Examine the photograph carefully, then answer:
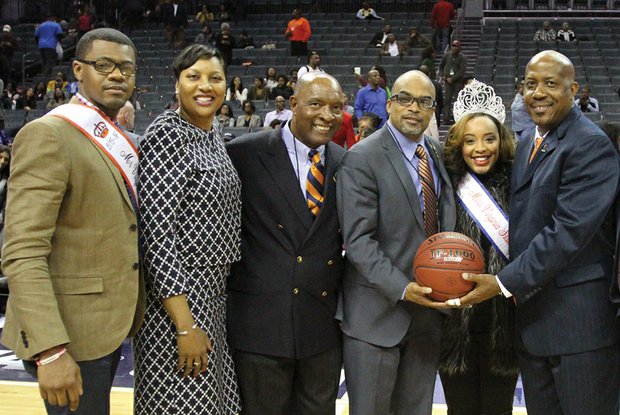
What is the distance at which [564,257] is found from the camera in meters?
2.75

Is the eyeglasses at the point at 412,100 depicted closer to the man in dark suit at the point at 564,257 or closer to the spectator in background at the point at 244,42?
the man in dark suit at the point at 564,257

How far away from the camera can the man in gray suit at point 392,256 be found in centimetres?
294

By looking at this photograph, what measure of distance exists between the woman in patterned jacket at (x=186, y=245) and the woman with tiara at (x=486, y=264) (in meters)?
0.94

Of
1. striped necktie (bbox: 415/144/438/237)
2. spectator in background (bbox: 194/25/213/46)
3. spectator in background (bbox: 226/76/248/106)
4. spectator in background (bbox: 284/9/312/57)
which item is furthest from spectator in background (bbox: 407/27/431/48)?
striped necktie (bbox: 415/144/438/237)

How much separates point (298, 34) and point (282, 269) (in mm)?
12058

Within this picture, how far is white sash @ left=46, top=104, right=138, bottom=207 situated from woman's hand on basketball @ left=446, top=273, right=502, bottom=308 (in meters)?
1.17

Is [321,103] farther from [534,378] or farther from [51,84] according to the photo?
[51,84]

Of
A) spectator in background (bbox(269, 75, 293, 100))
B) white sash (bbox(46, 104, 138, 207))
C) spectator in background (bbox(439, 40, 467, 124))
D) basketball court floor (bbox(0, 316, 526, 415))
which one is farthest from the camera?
spectator in background (bbox(269, 75, 293, 100))

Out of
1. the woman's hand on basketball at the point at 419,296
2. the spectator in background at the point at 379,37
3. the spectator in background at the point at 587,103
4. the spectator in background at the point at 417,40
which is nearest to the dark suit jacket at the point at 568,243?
the woman's hand on basketball at the point at 419,296

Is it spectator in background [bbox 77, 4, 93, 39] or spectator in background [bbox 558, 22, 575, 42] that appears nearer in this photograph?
spectator in background [bbox 558, 22, 575, 42]

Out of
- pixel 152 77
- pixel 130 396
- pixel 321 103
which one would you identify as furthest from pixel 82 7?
pixel 321 103

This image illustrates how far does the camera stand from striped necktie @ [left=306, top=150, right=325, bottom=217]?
3.03 meters

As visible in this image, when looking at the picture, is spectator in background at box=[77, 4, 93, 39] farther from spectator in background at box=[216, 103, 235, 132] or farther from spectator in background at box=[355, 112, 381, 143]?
spectator in background at box=[355, 112, 381, 143]

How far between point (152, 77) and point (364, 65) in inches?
151
